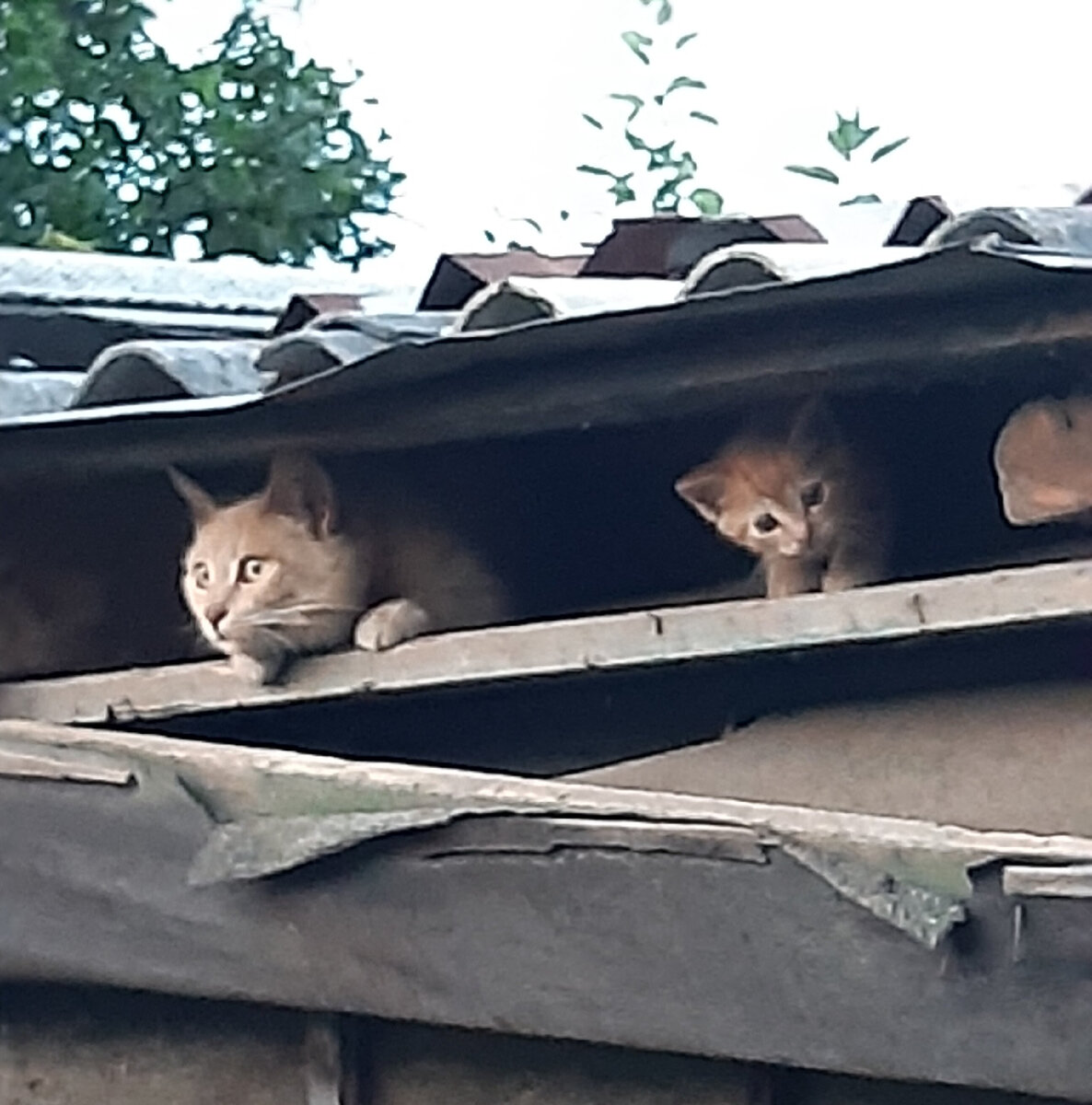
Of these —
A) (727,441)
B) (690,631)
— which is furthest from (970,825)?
(727,441)

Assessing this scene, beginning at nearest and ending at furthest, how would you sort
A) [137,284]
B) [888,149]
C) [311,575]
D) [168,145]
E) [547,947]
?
[547,947]
[311,575]
[137,284]
[888,149]
[168,145]

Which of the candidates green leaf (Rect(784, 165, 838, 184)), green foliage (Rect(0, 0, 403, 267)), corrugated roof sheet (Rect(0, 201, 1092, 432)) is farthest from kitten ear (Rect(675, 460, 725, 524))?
green foliage (Rect(0, 0, 403, 267))

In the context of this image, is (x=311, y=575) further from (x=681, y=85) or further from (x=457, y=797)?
(x=681, y=85)

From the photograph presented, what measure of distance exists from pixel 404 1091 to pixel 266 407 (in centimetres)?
60

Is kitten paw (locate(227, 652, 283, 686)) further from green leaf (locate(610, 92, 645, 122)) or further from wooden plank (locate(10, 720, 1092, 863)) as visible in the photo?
green leaf (locate(610, 92, 645, 122))

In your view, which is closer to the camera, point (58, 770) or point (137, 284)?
point (58, 770)

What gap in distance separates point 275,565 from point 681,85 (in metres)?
2.59

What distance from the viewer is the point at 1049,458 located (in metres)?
2.00

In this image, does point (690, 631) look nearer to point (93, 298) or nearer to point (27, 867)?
point (27, 867)

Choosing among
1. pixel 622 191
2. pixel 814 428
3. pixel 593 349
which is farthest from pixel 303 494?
pixel 622 191

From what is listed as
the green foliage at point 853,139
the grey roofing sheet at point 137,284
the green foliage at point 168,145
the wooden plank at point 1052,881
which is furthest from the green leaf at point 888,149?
the green foliage at point 168,145

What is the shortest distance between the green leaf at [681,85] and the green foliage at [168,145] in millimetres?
3265

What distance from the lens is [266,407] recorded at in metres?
2.13

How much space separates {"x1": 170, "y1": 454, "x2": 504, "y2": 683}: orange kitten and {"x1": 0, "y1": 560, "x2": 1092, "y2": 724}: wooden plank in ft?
0.26
